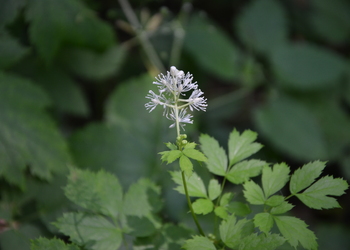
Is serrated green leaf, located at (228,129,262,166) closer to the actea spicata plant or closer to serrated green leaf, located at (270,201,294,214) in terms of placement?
the actea spicata plant

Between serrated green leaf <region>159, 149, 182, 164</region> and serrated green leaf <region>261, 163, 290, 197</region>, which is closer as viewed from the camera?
serrated green leaf <region>159, 149, 182, 164</region>

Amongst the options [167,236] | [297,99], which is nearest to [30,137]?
[167,236]

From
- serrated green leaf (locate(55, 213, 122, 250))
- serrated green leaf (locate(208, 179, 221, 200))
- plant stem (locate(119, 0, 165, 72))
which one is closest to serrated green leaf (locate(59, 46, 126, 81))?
plant stem (locate(119, 0, 165, 72))

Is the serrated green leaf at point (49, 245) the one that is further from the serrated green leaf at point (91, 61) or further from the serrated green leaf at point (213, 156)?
the serrated green leaf at point (91, 61)

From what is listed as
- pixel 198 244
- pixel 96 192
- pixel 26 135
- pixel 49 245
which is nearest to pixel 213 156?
pixel 198 244

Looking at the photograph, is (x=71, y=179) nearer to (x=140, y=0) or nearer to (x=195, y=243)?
(x=195, y=243)

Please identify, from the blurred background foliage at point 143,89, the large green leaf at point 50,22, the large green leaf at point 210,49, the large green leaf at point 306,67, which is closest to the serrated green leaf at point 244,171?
the blurred background foliage at point 143,89

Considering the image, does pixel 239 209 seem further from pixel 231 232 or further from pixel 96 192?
pixel 96 192
